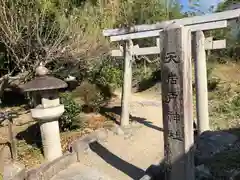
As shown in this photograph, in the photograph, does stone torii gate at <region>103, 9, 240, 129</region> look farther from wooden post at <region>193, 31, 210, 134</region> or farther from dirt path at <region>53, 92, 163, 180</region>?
dirt path at <region>53, 92, 163, 180</region>

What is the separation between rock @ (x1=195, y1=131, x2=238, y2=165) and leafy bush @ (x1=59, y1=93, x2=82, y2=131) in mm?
3213

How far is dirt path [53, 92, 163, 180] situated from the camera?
6.04 meters

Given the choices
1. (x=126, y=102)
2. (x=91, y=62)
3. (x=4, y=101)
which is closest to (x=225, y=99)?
(x=126, y=102)

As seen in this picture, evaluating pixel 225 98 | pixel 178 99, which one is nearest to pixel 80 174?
pixel 178 99

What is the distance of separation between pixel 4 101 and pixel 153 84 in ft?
22.2

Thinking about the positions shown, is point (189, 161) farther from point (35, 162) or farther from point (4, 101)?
point (4, 101)

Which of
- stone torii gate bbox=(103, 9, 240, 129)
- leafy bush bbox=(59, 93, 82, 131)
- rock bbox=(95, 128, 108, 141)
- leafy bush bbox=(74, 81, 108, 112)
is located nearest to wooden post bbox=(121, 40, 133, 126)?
stone torii gate bbox=(103, 9, 240, 129)

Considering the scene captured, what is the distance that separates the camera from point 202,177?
15.0 ft

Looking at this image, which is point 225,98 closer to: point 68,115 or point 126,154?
point 126,154

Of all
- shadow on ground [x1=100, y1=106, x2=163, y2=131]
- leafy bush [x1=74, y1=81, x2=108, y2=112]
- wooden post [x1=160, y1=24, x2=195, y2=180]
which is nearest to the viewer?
wooden post [x1=160, y1=24, x2=195, y2=180]

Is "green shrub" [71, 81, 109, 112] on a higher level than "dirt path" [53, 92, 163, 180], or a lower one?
higher

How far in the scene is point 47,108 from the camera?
20.4ft

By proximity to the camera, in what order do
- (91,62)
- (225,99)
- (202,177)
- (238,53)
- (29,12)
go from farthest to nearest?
(238,53), (91,62), (225,99), (29,12), (202,177)

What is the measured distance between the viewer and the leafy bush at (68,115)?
7.79 m
